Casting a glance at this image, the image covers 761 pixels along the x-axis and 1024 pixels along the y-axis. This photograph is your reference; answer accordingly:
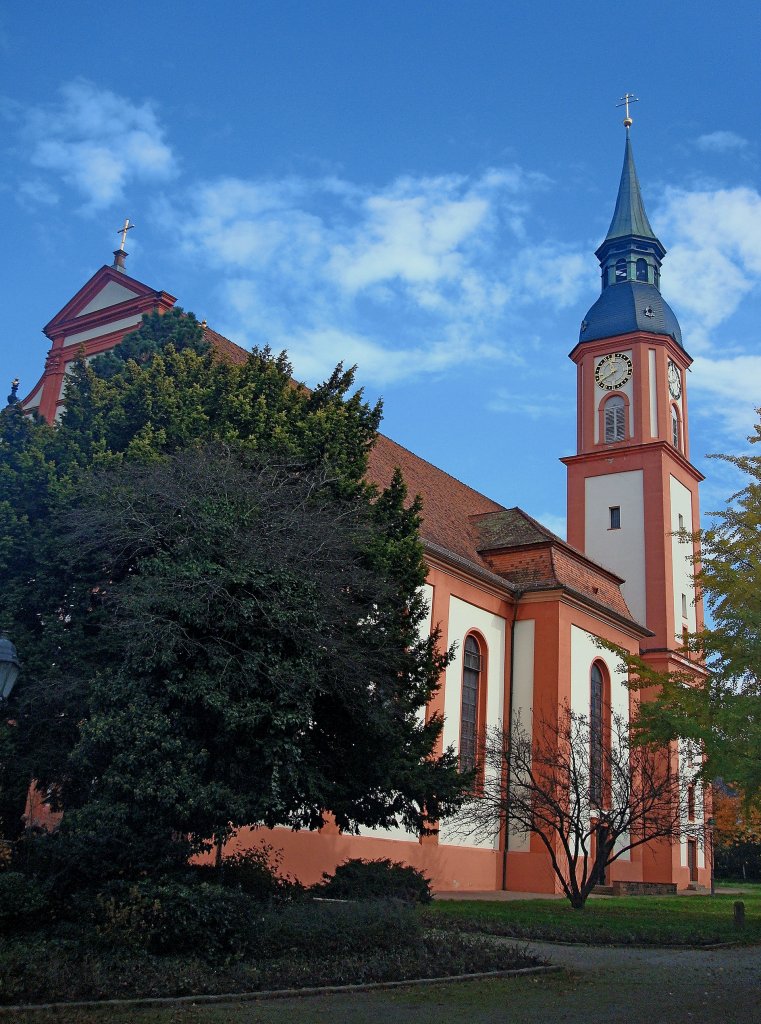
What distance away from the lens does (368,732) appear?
48.8 feet

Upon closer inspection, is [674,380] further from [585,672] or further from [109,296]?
[109,296]

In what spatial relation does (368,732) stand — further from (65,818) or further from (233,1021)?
(233,1021)

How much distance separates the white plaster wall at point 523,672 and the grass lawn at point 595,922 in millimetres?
7296

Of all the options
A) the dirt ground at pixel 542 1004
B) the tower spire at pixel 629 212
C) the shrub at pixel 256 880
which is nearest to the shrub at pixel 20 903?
the shrub at pixel 256 880

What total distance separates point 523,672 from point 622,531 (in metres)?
10.6

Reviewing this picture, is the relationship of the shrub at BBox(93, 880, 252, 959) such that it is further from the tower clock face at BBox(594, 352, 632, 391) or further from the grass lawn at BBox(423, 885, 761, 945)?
the tower clock face at BBox(594, 352, 632, 391)

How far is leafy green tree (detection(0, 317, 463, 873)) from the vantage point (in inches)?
476

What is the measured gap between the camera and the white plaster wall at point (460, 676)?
25.6m

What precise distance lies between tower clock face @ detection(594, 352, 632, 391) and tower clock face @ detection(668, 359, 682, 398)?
6.01 ft

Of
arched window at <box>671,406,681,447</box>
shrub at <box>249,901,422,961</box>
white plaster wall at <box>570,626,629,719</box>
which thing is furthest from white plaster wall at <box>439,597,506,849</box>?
arched window at <box>671,406,681,447</box>

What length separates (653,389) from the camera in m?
38.4

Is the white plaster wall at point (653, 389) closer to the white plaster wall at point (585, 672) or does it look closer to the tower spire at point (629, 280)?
the tower spire at point (629, 280)

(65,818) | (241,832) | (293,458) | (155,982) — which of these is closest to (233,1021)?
(155,982)

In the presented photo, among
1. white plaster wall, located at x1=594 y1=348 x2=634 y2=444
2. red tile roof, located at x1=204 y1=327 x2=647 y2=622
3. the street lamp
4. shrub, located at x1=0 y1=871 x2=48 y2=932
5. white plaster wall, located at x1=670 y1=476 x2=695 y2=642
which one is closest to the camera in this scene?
the street lamp
